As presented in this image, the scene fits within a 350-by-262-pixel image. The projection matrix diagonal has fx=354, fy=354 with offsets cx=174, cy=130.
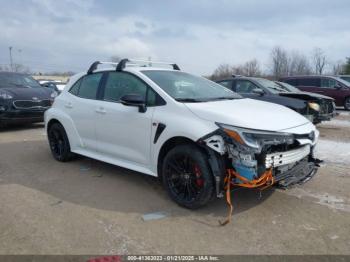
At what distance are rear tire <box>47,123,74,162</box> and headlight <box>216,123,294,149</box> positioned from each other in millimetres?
3420

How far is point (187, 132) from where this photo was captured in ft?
13.0

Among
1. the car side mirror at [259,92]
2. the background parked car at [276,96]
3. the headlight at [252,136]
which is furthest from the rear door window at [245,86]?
the headlight at [252,136]

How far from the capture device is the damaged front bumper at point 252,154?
366 centimetres

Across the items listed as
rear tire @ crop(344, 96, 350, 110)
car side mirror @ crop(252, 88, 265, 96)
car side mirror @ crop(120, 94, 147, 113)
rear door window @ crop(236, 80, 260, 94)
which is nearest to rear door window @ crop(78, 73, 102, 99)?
car side mirror @ crop(120, 94, 147, 113)

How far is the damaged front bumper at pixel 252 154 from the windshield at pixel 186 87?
2.93ft

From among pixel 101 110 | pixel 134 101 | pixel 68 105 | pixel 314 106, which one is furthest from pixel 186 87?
pixel 314 106

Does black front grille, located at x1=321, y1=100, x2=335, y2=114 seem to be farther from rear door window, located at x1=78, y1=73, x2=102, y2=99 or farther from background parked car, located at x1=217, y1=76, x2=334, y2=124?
rear door window, located at x1=78, y1=73, x2=102, y2=99

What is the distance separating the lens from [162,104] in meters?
4.39

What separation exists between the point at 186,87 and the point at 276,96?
511 cm

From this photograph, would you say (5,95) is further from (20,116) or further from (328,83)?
(328,83)

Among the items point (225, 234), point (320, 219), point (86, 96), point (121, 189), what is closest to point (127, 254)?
point (225, 234)

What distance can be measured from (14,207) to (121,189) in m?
1.35

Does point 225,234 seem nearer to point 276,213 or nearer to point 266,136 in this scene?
point 276,213

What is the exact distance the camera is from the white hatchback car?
3744 mm
